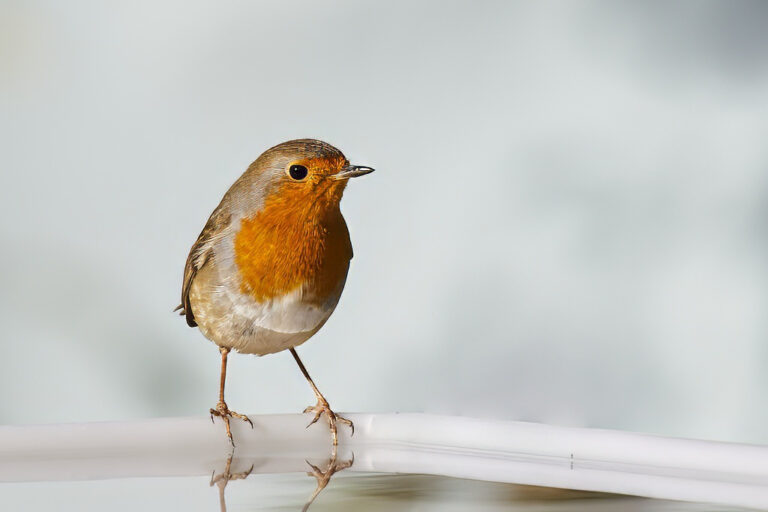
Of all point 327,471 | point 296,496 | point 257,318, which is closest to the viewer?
point 296,496

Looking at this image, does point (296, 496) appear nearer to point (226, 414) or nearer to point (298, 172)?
point (226, 414)

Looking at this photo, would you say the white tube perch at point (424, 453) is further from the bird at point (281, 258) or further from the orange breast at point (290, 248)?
the orange breast at point (290, 248)

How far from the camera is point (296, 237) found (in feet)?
4.76

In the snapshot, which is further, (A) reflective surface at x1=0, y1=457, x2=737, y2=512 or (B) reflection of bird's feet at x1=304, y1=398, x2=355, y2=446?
(B) reflection of bird's feet at x1=304, y1=398, x2=355, y2=446

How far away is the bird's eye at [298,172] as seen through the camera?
1458 millimetres

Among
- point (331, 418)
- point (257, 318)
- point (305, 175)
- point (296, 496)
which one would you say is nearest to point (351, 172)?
point (305, 175)

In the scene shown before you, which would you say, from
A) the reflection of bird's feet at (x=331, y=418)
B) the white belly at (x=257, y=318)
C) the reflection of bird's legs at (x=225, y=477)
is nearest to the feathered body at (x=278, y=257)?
the white belly at (x=257, y=318)

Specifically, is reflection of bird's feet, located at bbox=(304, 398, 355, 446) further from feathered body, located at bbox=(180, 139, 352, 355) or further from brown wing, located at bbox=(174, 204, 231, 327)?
brown wing, located at bbox=(174, 204, 231, 327)

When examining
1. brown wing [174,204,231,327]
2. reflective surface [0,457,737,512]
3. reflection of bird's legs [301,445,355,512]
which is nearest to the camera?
reflective surface [0,457,737,512]

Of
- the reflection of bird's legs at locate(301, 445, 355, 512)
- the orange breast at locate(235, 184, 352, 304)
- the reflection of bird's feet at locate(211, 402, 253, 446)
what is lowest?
the reflection of bird's legs at locate(301, 445, 355, 512)

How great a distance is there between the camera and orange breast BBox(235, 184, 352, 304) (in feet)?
4.71

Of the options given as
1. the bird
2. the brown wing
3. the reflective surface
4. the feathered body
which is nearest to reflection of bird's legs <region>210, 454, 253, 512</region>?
the reflective surface

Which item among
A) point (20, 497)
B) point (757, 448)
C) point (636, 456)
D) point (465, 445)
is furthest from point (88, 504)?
point (757, 448)

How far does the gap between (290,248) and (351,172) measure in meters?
0.14
